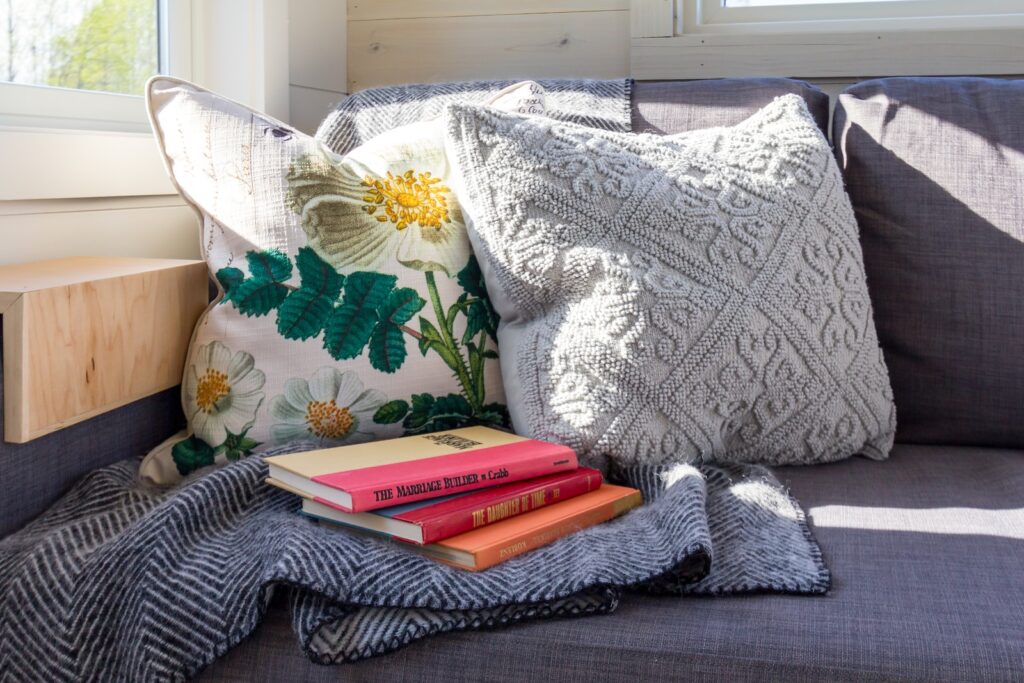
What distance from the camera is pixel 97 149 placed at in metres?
1.34

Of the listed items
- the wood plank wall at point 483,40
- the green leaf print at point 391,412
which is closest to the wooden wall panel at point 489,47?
the wood plank wall at point 483,40

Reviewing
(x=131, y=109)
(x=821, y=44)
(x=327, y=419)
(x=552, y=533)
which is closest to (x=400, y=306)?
(x=327, y=419)

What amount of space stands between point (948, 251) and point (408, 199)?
752 mm

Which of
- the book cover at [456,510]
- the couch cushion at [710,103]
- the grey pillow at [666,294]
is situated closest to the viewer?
the book cover at [456,510]

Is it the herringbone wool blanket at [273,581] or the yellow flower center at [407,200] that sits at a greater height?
the yellow flower center at [407,200]

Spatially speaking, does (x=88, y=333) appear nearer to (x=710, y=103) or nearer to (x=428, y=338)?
(x=428, y=338)

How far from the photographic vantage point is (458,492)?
93 cm

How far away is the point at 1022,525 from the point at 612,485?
1.42ft

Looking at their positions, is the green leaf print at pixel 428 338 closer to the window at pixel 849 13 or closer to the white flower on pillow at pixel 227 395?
the white flower on pillow at pixel 227 395

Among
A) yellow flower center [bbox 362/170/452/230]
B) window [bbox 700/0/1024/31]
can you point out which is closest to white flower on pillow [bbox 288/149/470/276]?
yellow flower center [bbox 362/170/452/230]

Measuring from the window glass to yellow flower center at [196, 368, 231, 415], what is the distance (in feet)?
1.72

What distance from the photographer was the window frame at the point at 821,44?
1.69 m

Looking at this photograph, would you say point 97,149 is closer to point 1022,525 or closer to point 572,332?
point 572,332

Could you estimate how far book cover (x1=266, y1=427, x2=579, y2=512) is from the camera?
0.89m
